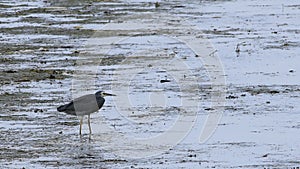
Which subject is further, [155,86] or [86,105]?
[155,86]

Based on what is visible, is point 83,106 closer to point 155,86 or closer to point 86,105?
point 86,105

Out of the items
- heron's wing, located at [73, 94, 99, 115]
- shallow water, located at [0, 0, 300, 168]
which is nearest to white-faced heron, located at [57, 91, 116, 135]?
heron's wing, located at [73, 94, 99, 115]

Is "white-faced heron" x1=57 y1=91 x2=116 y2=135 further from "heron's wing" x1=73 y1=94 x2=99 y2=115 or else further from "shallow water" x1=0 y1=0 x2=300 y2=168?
"shallow water" x1=0 y1=0 x2=300 y2=168

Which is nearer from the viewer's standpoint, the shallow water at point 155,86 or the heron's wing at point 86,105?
the shallow water at point 155,86

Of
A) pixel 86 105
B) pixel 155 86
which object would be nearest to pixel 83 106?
pixel 86 105

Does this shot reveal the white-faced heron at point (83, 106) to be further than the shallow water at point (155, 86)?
Yes

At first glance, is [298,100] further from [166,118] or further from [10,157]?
[10,157]

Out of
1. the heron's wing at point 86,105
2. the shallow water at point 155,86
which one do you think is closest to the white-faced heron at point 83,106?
the heron's wing at point 86,105

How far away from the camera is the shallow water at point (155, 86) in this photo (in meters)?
Result: 11.3

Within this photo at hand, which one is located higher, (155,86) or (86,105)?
(86,105)

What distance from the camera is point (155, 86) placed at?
16.1 metres

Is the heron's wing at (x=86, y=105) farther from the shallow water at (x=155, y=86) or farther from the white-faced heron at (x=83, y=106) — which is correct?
the shallow water at (x=155, y=86)

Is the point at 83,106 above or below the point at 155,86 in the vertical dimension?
above

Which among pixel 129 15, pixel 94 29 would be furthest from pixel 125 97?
pixel 129 15
